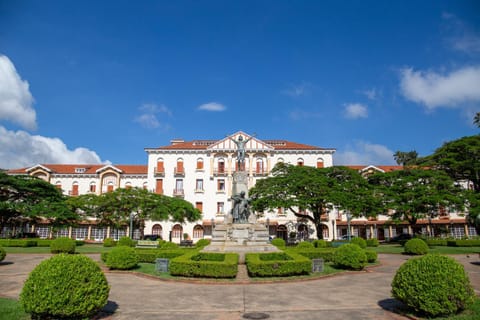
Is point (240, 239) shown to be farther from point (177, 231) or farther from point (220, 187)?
point (177, 231)

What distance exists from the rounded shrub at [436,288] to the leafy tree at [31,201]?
4039cm

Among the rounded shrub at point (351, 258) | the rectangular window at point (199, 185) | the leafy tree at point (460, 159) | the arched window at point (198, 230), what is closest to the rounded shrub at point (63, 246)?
the rounded shrub at point (351, 258)

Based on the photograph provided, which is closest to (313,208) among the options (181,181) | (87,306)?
(181,181)

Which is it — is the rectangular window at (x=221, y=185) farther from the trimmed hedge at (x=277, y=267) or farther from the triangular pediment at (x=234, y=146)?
the trimmed hedge at (x=277, y=267)

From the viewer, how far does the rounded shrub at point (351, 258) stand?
1736cm

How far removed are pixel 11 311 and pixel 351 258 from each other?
14436 millimetres

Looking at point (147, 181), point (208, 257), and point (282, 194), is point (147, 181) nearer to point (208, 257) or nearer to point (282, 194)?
point (282, 194)

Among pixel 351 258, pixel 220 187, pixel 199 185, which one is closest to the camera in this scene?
pixel 351 258

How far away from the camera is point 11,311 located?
28.7 feet

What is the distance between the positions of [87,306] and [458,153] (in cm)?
4223

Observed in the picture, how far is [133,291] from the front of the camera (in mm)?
12352

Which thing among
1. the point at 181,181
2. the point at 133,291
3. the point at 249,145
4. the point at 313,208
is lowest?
the point at 133,291

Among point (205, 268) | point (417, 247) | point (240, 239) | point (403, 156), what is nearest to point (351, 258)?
point (240, 239)

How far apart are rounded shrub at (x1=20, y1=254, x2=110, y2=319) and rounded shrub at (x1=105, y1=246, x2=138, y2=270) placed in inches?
385
